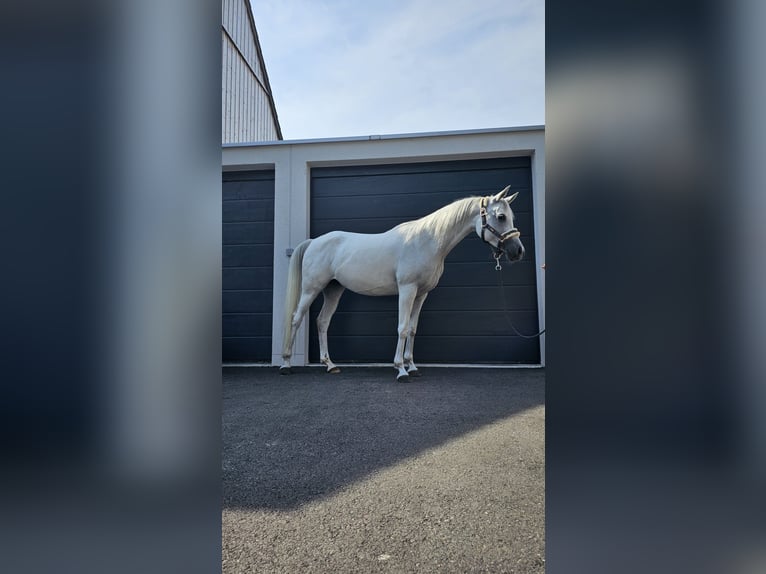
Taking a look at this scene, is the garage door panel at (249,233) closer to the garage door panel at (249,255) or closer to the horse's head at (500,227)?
the garage door panel at (249,255)

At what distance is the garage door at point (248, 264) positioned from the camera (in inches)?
184

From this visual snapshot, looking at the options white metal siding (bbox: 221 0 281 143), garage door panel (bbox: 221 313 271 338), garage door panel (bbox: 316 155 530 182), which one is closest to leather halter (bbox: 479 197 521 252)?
garage door panel (bbox: 316 155 530 182)

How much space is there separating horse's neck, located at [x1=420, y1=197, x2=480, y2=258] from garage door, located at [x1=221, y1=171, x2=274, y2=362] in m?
2.03

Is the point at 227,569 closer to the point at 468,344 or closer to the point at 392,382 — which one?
the point at 392,382

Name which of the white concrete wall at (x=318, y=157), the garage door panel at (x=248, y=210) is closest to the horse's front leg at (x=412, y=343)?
the white concrete wall at (x=318, y=157)

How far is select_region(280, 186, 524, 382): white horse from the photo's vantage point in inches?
140

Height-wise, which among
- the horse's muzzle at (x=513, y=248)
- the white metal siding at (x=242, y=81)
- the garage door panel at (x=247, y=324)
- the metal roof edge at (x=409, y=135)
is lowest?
the garage door panel at (x=247, y=324)

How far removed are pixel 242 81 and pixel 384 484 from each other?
32.6 ft

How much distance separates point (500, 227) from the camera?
3504 mm

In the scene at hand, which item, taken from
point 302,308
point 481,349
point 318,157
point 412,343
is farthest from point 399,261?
point 318,157

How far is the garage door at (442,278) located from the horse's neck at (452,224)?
2.51 ft
